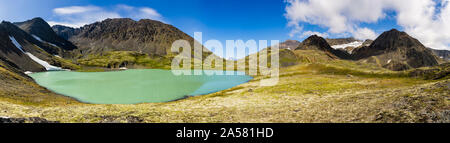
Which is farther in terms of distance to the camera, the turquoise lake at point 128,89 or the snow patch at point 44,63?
the snow patch at point 44,63

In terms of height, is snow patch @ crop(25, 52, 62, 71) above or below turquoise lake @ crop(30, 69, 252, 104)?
above

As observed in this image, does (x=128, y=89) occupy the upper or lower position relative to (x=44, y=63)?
lower

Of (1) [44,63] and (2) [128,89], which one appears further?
(1) [44,63]

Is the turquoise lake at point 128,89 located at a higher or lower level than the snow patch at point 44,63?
lower

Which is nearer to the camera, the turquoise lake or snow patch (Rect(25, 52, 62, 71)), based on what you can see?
the turquoise lake
